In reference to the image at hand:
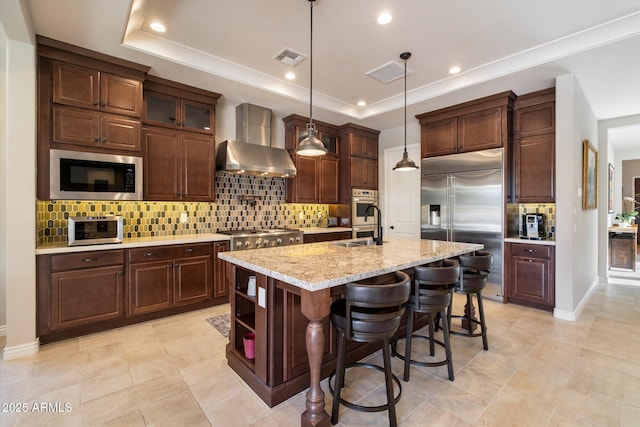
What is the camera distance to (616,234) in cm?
604

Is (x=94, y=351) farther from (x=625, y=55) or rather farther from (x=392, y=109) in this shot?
(x=625, y=55)

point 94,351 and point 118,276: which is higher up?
point 118,276

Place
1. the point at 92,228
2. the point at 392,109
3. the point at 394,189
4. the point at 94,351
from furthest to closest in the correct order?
the point at 394,189 → the point at 392,109 → the point at 92,228 → the point at 94,351

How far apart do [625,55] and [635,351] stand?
113 inches

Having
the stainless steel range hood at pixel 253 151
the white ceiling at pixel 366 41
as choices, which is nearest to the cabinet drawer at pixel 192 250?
the stainless steel range hood at pixel 253 151

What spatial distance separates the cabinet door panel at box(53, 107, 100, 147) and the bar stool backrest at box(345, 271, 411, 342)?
3.13m

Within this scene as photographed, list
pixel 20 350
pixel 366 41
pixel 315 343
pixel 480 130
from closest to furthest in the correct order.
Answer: pixel 315 343 < pixel 20 350 < pixel 366 41 < pixel 480 130

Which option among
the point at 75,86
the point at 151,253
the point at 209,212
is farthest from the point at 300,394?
the point at 75,86

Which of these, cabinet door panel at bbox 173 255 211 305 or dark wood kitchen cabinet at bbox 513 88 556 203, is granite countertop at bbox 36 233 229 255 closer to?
cabinet door panel at bbox 173 255 211 305

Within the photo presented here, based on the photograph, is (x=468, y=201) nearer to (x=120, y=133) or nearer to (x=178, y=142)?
(x=178, y=142)

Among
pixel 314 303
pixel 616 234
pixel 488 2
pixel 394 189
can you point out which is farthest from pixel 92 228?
pixel 616 234

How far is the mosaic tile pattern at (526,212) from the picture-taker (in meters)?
4.18

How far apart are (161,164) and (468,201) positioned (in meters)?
4.20

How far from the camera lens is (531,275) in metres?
3.86
